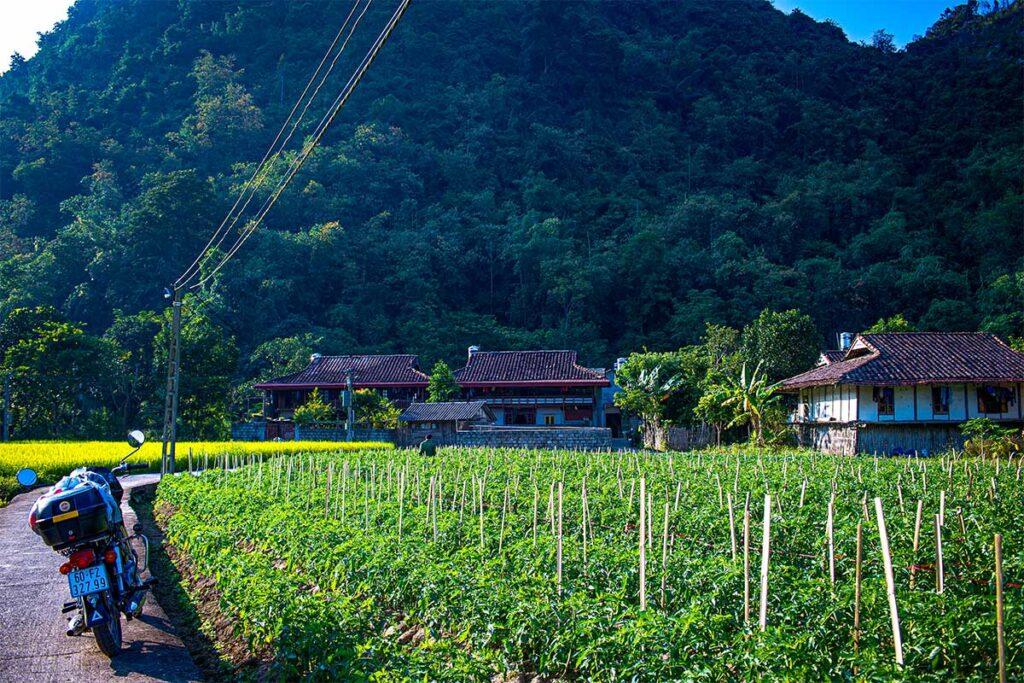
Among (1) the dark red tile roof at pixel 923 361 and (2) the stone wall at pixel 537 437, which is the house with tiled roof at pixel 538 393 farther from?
(1) the dark red tile roof at pixel 923 361

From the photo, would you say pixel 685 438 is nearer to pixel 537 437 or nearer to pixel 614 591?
pixel 537 437

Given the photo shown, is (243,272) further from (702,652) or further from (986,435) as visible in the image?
(702,652)

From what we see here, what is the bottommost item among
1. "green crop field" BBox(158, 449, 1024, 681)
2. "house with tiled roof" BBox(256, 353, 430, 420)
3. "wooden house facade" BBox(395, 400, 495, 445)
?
"green crop field" BBox(158, 449, 1024, 681)

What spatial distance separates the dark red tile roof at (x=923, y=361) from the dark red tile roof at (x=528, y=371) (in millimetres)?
14688

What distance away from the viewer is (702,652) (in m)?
6.34

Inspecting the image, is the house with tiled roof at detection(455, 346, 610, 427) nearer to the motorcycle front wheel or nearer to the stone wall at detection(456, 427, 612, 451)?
the stone wall at detection(456, 427, 612, 451)

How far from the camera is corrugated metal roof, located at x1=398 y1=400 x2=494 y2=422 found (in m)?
41.8

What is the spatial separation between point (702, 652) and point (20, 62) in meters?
117

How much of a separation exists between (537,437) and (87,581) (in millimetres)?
31974

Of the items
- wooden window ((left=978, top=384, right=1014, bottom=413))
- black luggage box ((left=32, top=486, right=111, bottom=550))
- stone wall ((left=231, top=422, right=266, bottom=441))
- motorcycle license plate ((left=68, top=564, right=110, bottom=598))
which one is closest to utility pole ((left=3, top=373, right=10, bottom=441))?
stone wall ((left=231, top=422, right=266, bottom=441))

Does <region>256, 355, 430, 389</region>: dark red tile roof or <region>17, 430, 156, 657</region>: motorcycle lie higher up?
<region>256, 355, 430, 389</region>: dark red tile roof

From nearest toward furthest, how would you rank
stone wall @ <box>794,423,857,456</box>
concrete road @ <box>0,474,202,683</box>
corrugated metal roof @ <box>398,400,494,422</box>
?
concrete road @ <box>0,474,202,683</box> < stone wall @ <box>794,423,857,456</box> < corrugated metal roof @ <box>398,400,494,422</box>

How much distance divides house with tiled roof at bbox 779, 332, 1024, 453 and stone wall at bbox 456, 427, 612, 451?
395 inches

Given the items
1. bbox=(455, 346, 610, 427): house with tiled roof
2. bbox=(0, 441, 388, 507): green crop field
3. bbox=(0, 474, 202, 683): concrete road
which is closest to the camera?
bbox=(0, 474, 202, 683): concrete road
